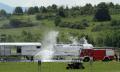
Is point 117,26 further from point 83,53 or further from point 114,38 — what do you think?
point 83,53

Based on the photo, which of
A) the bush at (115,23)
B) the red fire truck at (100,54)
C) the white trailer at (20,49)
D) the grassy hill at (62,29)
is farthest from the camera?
the bush at (115,23)

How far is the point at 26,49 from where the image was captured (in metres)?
85.1

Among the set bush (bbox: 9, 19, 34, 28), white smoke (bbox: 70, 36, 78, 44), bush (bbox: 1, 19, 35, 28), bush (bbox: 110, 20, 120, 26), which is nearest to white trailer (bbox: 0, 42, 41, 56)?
white smoke (bbox: 70, 36, 78, 44)

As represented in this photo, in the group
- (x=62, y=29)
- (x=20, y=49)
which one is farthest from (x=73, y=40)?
(x=20, y=49)

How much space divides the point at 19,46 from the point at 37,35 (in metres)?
52.2

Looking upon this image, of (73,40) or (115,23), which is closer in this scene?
(73,40)

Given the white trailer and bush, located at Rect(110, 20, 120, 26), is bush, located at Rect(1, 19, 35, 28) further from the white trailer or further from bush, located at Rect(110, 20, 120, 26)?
the white trailer

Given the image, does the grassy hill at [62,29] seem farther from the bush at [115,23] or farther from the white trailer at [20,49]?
the white trailer at [20,49]

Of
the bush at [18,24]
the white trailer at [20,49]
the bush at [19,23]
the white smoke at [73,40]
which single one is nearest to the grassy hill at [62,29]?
the bush at [18,24]

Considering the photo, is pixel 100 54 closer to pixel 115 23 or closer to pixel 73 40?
pixel 73 40

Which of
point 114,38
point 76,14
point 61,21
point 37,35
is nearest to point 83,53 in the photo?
point 114,38

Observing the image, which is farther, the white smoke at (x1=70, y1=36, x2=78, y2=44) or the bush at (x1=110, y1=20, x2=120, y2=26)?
the bush at (x1=110, y1=20, x2=120, y2=26)

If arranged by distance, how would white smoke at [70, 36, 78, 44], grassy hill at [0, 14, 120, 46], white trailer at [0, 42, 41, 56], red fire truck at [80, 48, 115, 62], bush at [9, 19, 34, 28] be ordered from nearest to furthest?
1. red fire truck at [80, 48, 115, 62]
2. white trailer at [0, 42, 41, 56]
3. white smoke at [70, 36, 78, 44]
4. grassy hill at [0, 14, 120, 46]
5. bush at [9, 19, 34, 28]

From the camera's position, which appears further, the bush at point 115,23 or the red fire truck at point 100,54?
the bush at point 115,23
